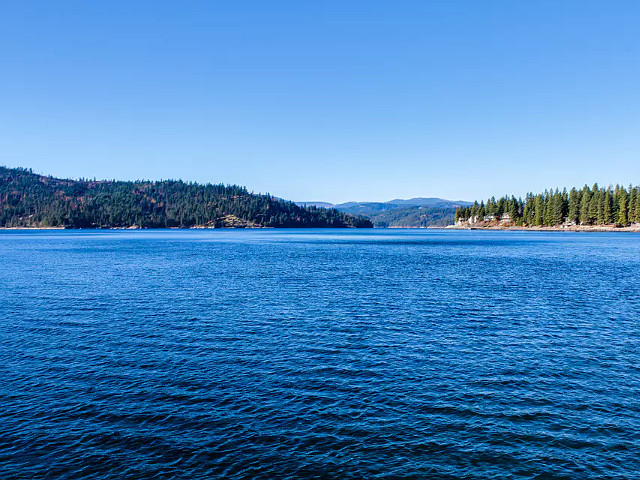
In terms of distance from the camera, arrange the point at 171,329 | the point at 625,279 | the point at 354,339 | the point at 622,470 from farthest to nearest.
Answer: the point at 625,279, the point at 171,329, the point at 354,339, the point at 622,470

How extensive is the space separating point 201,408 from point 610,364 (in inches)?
924

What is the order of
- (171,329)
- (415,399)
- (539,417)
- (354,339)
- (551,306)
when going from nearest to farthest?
(539,417), (415,399), (354,339), (171,329), (551,306)

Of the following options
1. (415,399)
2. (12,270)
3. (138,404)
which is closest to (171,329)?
(138,404)

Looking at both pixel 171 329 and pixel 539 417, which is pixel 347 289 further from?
pixel 539 417

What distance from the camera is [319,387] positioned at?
864 inches

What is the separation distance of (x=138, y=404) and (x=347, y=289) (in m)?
35.0

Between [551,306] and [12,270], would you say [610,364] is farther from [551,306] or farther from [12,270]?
[12,270]

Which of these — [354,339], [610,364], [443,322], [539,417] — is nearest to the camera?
[539,417]

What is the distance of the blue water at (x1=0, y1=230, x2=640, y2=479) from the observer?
50.9ft

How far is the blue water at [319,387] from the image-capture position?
611 inches

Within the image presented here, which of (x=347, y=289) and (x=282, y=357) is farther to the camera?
(x=347, y=289)

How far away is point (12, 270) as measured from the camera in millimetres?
70250

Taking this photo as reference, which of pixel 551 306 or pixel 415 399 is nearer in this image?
pixel 415 399

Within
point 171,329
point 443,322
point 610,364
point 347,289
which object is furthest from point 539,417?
point 347,289
